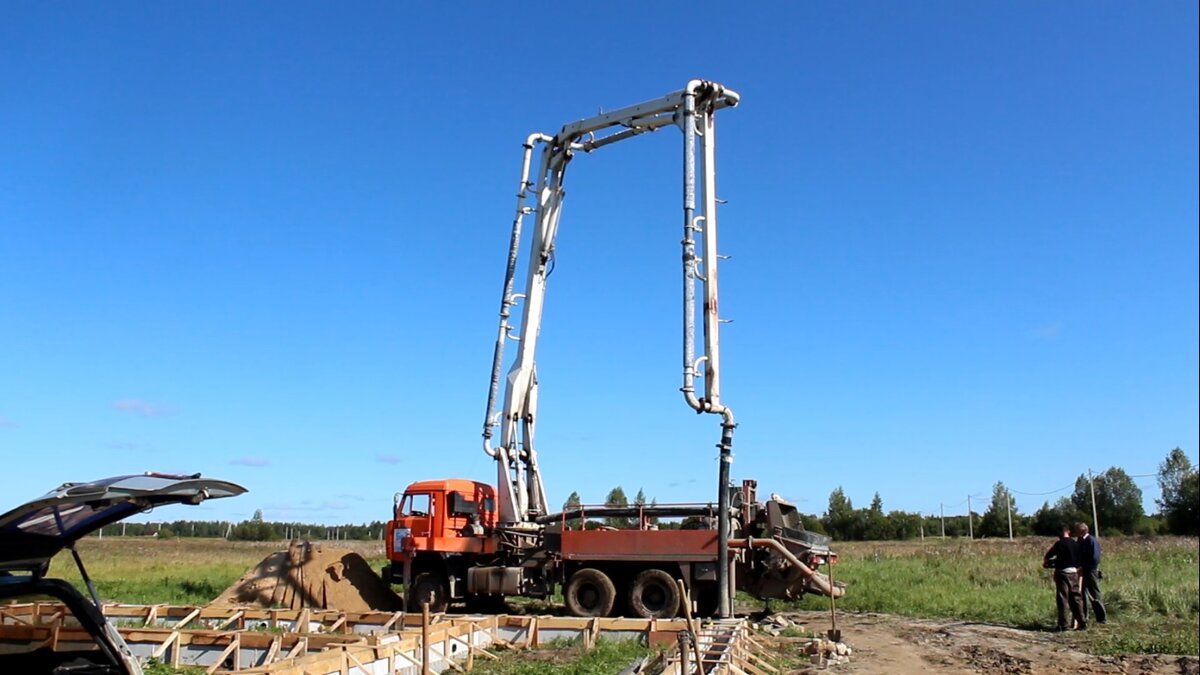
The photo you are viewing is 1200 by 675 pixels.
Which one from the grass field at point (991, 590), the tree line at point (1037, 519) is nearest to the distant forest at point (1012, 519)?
the tree line at point (1037, 519)

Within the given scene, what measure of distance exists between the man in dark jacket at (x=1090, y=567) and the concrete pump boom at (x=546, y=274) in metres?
5.93

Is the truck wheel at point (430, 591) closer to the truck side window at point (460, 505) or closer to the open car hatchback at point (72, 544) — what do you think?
the truck side window at point (460, 505)

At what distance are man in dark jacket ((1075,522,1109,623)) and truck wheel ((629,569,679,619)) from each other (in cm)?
683

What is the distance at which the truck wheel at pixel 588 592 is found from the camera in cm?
1661

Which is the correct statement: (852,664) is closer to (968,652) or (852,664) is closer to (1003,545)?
(968,652)

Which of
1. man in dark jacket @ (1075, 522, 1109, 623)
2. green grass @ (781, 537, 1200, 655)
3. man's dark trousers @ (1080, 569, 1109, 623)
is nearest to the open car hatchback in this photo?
green grass @ (781, 537, 1200, 655)

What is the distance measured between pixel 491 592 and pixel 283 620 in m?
4.30

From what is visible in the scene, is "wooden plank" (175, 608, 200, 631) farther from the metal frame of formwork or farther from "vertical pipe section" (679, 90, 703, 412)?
"vertical pipe section" (679, 90, 703, 412)

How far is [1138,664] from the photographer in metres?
12.0

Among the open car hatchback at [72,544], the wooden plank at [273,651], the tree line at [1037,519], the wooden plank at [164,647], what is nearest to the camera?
the open car hatchback at [72,544]

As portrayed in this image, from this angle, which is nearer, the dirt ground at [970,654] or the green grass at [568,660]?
the green grass at [568,660]

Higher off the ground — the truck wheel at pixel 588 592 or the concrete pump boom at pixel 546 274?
the concrete pump boom at pixel 546 274

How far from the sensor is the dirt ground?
1165 centimetres

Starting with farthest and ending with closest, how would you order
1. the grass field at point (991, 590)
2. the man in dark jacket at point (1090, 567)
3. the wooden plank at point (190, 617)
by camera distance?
the man in dark jacket at point (1090, 567), the grass field at point (991, 590), the wooden plank at point (190, 617)
